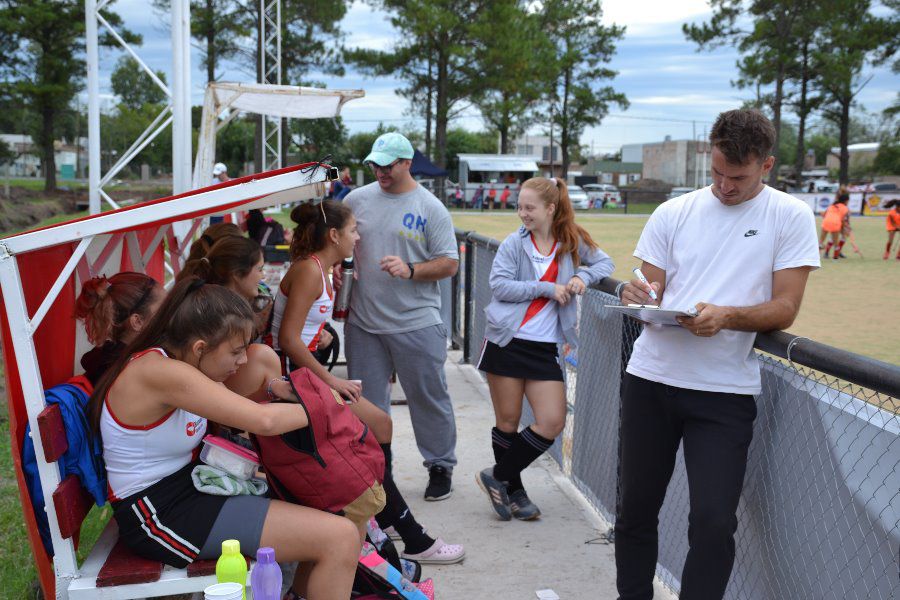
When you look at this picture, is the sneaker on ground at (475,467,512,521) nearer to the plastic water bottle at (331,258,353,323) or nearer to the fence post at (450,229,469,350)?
the plastic water bottle at (331,258,353,323)

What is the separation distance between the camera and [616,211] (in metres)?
55.1

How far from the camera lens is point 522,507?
4691mm

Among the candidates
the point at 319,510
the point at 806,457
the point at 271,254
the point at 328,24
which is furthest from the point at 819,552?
the point at 328,24

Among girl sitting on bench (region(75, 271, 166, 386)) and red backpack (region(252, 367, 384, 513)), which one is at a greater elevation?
girl sitting on bench (region(75, 271, 166, 386))

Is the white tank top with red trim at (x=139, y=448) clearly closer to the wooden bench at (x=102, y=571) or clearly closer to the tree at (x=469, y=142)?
the wooden bench at (x=102, y=571)

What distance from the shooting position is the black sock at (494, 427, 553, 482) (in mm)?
4488

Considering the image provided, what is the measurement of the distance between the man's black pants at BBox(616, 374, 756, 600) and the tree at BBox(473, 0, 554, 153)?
4410 centimetres

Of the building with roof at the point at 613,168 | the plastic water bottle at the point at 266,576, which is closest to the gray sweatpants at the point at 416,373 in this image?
the plastic water bottle at the point at 266,576

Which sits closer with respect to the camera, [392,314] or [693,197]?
[693,197]

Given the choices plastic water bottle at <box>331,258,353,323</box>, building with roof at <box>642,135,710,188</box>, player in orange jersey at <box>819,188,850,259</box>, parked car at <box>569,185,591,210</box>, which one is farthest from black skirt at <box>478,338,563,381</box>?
building with roof at <box>642,135,710,188</box>

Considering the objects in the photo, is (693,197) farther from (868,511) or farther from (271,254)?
(271,254)

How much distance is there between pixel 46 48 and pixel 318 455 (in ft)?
147

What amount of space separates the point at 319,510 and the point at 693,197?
175 centimetres

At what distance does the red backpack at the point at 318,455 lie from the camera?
9.73ft
